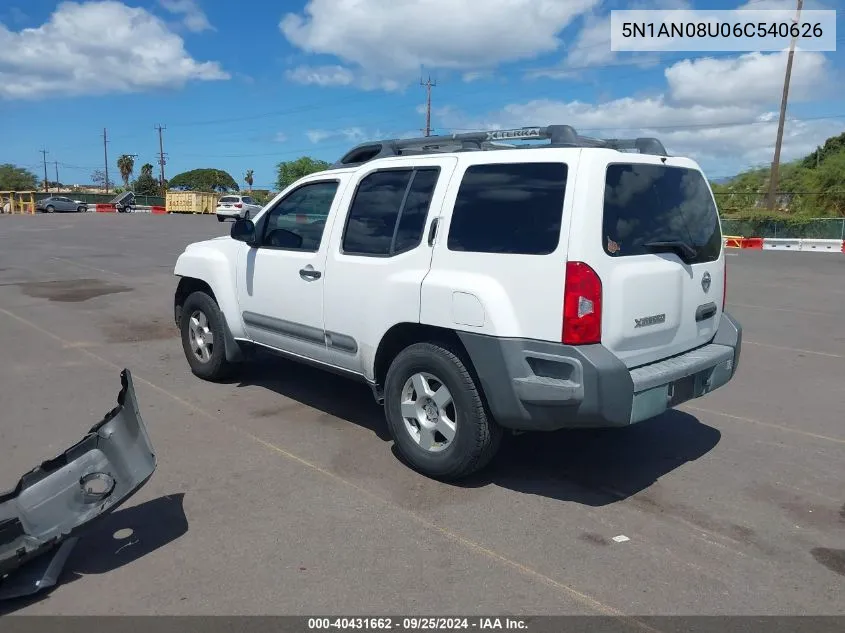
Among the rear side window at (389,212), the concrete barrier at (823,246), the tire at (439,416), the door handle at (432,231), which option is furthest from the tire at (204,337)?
the concrete barrier at (823,246)

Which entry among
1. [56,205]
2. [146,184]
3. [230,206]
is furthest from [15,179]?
[230,206]

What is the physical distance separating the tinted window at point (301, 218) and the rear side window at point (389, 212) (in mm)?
333

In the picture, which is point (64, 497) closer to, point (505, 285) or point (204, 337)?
point (505, 285)

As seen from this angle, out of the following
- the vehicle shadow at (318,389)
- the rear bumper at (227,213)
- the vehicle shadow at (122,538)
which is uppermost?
the rear bumper at (227,213)

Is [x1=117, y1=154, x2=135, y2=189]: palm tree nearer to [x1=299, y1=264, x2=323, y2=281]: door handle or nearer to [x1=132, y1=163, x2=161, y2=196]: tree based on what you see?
[x1=132, y1=163, x2=161, y2=196]: tree

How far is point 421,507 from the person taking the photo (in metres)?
4.11

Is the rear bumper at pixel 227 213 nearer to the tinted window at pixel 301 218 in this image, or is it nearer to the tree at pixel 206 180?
the tinted window at pixel 301 218

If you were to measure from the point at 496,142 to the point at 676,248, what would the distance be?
53.5 inches

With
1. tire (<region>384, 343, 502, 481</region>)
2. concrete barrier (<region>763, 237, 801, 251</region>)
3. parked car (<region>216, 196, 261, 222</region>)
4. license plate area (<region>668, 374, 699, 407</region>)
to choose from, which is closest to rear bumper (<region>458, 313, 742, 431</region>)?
license plate area (<region>668, 374, 699, 407</region>)

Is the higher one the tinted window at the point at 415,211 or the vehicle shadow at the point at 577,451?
the tinted window at the point at 415,211

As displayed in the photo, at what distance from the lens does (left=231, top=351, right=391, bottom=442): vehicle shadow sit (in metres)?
5.74
